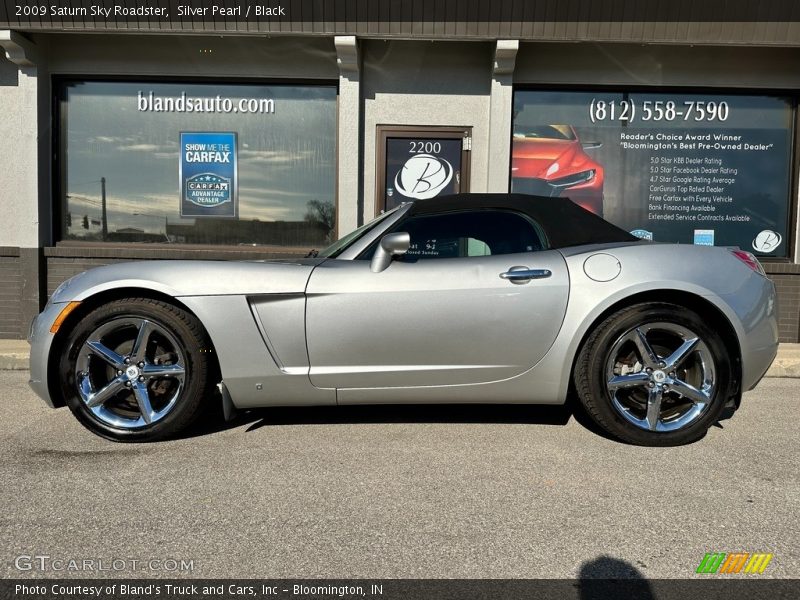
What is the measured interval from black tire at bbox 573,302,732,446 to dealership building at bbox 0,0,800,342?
4.16 m

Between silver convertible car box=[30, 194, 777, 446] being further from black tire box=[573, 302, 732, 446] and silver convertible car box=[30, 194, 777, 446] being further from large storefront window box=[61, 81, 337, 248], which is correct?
large storefront window box=[61, 81, 337, 248]

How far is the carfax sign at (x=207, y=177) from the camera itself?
25.0 ft

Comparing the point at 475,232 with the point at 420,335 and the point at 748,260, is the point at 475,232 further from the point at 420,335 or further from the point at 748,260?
Result: the point at 748,260

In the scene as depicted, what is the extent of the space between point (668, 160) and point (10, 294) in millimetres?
7908

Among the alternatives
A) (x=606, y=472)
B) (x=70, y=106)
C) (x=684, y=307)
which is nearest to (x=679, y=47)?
(x=684, y=307)

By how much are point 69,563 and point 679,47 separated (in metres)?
7.69

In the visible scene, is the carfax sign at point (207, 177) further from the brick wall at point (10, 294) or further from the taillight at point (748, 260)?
the taillight at point (748, 260)

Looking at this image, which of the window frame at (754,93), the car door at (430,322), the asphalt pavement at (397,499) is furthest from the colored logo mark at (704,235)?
the car door at (430,322)

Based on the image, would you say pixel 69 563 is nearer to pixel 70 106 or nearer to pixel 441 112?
pixel 441 112

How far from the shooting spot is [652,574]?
2096mm

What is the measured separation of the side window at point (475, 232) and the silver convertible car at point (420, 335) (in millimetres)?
279

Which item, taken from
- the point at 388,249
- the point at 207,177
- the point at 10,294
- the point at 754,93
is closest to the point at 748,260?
the point at 388,249

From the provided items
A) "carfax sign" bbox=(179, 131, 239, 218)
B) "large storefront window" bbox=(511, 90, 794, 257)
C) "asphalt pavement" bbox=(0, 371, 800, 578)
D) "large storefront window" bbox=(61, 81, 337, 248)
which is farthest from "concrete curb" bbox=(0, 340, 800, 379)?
"carfax sign" bbox=(179, 131, 239, 218)

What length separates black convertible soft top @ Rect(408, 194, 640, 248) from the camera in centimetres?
360
